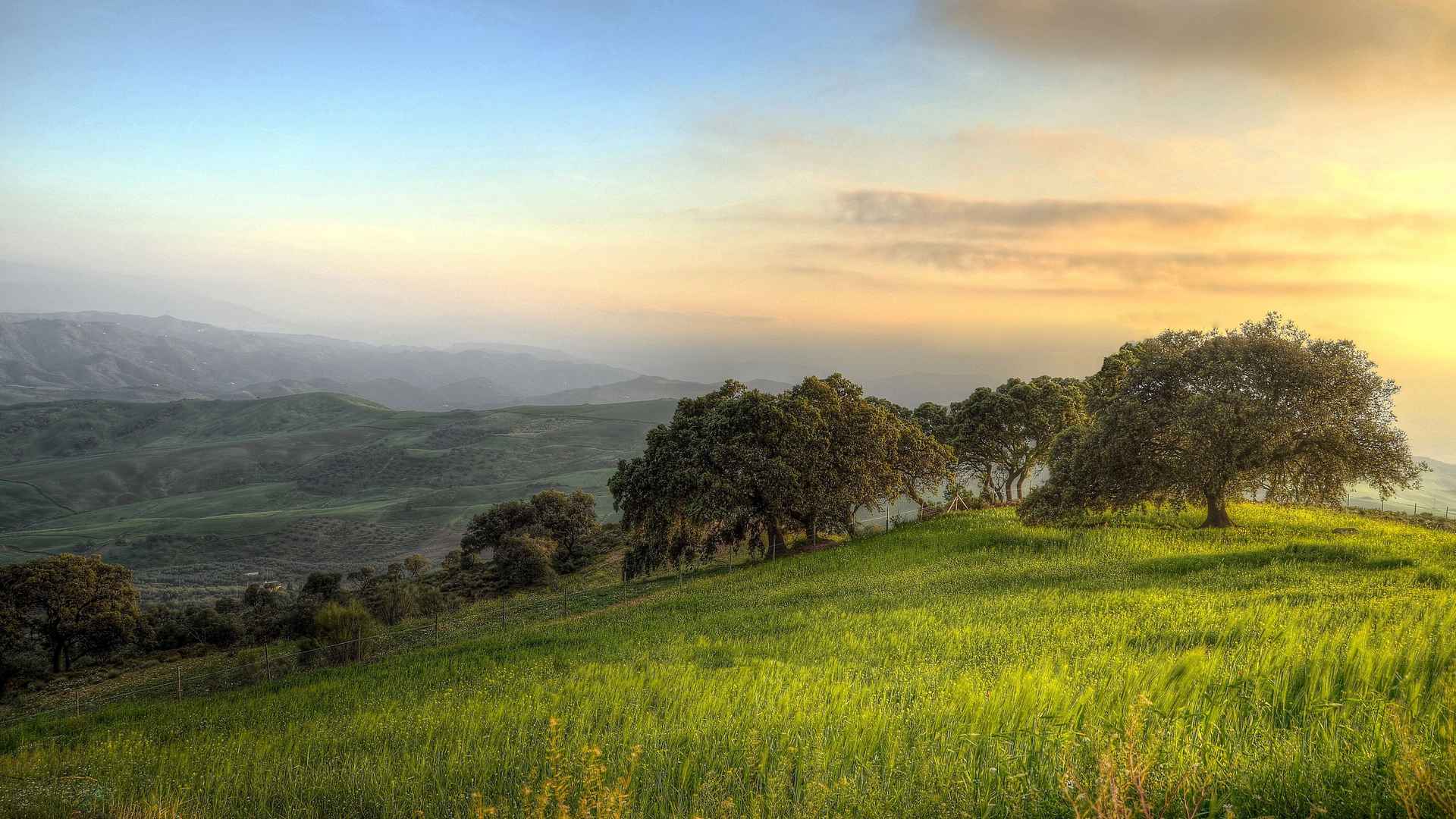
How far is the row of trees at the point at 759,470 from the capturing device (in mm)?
34938

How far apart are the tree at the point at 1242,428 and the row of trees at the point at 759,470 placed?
483 inches

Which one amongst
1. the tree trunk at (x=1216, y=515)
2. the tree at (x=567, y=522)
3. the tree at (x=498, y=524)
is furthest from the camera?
the tree at (x=498, y=524)

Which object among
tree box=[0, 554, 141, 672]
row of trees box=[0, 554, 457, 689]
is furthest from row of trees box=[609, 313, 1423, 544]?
tree box=[0, 554, 141, 672]

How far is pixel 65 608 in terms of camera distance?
39750 mm

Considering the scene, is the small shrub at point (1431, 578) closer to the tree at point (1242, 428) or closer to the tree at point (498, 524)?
the tree at point (1242, 428)

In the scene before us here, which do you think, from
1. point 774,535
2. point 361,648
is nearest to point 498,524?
point 774,535

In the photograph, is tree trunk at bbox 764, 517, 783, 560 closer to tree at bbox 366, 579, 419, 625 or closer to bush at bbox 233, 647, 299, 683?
bush at bbox 233, 647, 299, 683

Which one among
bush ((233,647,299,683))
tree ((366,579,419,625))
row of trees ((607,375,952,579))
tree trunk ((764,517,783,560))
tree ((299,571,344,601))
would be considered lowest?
tree ((299,571,344,601))

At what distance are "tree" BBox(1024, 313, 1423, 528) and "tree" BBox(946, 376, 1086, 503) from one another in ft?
59.4

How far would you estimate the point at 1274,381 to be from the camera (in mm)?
24516

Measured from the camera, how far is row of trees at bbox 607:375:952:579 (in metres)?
34.9

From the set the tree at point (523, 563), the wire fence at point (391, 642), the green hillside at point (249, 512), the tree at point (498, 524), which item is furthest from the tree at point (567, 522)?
the green hillside at point (249, 512)

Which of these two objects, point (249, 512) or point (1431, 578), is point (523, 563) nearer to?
point (1431, 578)

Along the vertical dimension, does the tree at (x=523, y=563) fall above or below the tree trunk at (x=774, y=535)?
below
